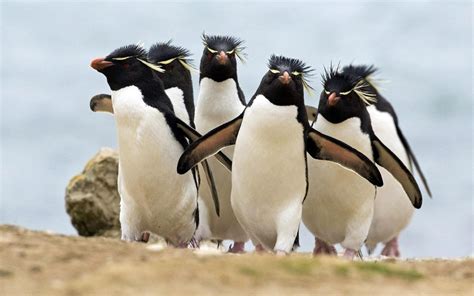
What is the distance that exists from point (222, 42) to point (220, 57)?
269mm

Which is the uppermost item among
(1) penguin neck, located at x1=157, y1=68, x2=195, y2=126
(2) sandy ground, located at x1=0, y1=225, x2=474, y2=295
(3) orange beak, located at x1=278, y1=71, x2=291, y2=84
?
(1) penguin neck, located at x1=157, y1=68, x2=195, y2=126

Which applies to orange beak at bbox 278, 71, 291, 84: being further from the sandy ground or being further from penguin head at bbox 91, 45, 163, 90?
the sandy ground

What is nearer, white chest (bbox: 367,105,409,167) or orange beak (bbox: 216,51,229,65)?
orange beak (bbox: 216,51,229,65)

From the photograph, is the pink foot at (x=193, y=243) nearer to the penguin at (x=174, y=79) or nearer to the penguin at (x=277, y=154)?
the penguin at (x=174, y=79)

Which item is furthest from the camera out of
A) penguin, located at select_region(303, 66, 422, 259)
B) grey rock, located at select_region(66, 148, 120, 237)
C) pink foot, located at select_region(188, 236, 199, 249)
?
grey rock, located at select_region(66, 148, 120, 237)

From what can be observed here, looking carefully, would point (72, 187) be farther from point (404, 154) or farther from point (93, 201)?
point (404, 154)

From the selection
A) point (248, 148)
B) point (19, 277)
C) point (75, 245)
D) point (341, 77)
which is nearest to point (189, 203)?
point (248, 148)

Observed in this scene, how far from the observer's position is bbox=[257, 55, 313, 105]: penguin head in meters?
7.75

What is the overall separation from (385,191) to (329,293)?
6.45m

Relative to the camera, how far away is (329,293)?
5203 millimetres

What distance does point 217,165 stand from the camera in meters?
9.32

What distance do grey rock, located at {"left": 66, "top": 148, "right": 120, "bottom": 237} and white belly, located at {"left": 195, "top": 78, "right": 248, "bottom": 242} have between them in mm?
2552

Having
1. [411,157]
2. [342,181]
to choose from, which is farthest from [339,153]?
[411,157]

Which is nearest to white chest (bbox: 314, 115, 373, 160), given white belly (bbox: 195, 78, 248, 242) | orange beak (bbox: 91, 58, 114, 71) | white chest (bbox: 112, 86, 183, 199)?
white belly (bbox: 195, 78, 248, 242)
